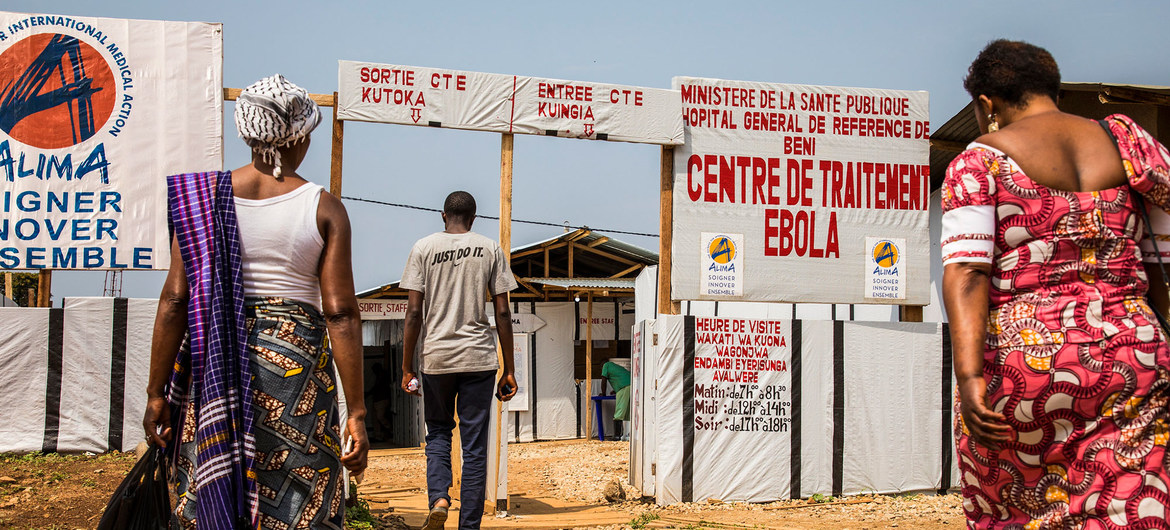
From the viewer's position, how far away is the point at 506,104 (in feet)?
23.0

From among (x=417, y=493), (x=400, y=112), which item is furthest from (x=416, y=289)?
(x=417, y=493)

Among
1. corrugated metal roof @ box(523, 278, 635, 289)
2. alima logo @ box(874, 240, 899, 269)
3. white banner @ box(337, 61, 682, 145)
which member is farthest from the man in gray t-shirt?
A: corrugated metal roof @ box(523, 278, 635, 289)

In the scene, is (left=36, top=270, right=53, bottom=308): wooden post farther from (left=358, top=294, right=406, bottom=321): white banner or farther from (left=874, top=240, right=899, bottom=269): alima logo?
(left=358, top=294, right=406, bottom=321): white banner

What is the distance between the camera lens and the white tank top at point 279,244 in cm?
277

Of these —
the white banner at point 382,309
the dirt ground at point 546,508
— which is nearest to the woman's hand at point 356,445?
the dirt ground at point 546,508

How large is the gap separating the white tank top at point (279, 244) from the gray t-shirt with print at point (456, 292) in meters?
2.38

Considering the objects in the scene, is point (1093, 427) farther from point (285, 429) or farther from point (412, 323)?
point (412, 323)

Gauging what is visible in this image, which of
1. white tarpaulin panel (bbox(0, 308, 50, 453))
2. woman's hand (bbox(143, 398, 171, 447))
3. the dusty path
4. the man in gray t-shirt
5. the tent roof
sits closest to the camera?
woman's hand (bbox(143, 398, 171, 447))

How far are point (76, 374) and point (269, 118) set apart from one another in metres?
5.50

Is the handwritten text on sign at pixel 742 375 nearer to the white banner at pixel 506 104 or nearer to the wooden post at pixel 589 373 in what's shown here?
the white banner at pixel 506 104

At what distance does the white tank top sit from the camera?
109 inches

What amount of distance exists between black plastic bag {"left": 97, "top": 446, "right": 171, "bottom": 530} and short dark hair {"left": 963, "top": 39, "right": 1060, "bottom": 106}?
2606mm

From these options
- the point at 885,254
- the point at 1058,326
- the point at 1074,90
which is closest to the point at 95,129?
the point at 885,254

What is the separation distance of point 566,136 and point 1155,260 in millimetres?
4912
